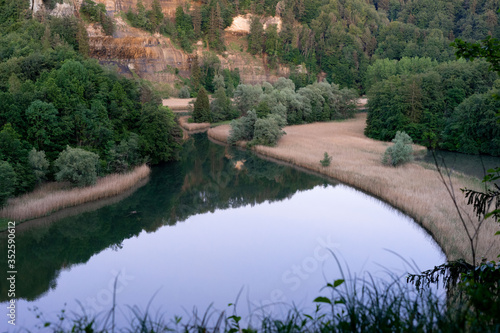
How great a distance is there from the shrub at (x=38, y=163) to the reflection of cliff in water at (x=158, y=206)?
2481mm

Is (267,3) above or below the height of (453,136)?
above

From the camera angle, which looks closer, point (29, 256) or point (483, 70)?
point (29, 256)

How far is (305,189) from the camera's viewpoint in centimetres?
2234

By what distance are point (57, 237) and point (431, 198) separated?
14.3 meters

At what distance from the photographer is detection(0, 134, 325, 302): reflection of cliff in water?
1354cm

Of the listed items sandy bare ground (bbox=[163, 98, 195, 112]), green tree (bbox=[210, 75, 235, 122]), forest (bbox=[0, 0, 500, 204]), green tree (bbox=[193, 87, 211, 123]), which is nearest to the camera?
forest (bbox=[0, 0, 500, 204])

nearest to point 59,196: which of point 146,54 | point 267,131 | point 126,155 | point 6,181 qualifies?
point 6,181

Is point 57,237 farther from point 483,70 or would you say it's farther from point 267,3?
point 267,3

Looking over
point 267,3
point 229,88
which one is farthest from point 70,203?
point 267,3

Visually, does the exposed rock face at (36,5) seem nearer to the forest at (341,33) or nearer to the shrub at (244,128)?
the forest at (341,33)

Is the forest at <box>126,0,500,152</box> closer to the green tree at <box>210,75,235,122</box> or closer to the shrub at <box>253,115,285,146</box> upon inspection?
the green tree at <box>210,75,235,122</box>

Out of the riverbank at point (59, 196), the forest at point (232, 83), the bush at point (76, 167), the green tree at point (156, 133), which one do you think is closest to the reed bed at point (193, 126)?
the forest at point (232, 83)

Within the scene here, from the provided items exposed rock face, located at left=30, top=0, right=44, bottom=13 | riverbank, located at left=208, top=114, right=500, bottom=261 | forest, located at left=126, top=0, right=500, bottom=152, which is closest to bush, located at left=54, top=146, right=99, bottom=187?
riverbank, located at left=208, top=114, right=500, bottom=261

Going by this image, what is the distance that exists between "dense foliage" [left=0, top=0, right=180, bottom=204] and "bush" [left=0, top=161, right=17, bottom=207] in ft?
0.15
